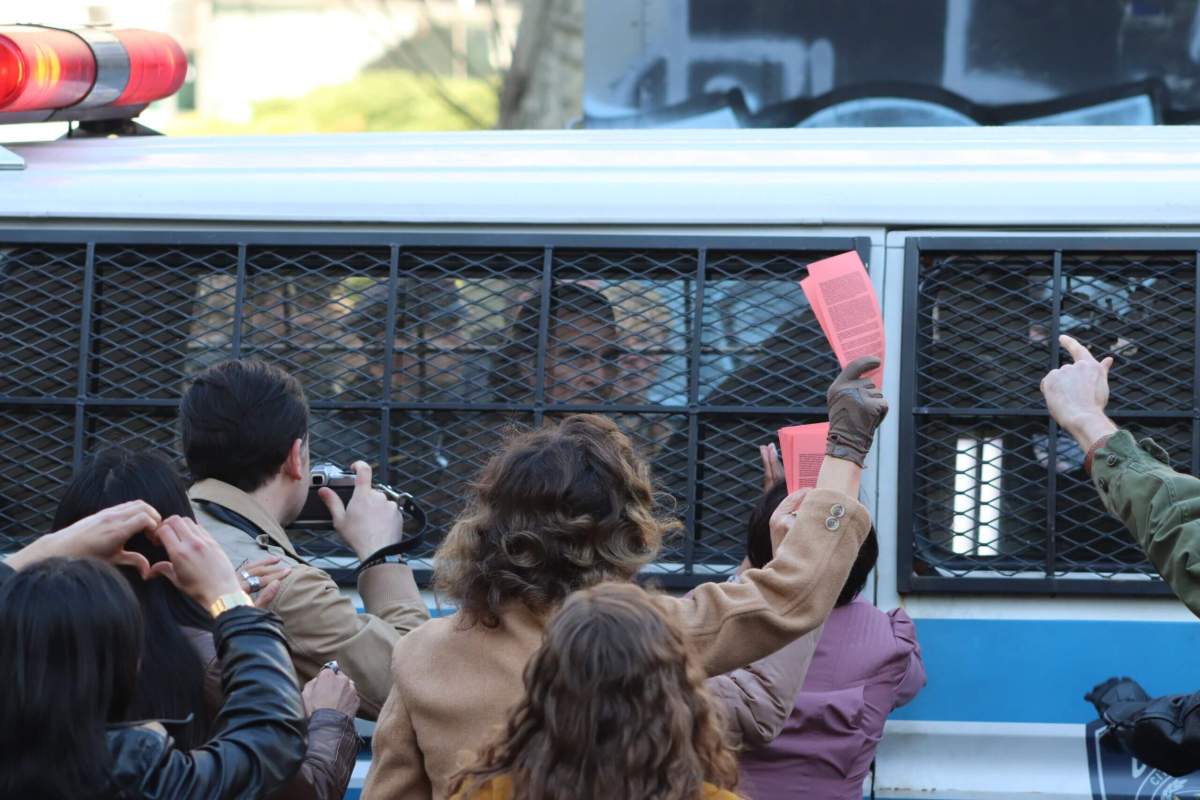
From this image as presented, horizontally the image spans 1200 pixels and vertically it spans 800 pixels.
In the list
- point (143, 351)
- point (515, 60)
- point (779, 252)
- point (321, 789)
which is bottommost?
point (321, 789)

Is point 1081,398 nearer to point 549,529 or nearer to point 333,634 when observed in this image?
point 549,529

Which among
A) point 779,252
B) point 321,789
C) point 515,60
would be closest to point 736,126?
point 779,252

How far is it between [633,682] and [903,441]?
1304mm

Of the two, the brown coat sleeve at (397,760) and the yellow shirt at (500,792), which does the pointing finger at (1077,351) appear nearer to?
the yellow shirt at (500,792)

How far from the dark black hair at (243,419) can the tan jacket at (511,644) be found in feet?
2.50

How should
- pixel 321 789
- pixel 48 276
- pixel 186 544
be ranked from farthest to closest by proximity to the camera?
1. pixel 48 276
2. pixel 321 789
3. pixel 186 544

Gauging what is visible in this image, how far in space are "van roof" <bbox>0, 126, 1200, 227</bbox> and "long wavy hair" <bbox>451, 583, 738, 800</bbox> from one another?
4.58 feet

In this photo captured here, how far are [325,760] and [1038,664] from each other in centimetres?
139

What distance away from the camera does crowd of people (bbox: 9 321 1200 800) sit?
1.91 m

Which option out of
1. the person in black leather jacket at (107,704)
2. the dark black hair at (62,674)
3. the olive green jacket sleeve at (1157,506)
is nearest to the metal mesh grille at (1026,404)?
the olive green jacket sleeve at (1157,506)

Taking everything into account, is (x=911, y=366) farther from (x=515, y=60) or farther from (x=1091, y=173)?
(x=515, y=60)

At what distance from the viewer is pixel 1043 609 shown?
302cm

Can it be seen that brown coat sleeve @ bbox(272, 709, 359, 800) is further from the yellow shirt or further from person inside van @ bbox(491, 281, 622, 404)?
person inside van @ bbox(491, 281, 622, 404)

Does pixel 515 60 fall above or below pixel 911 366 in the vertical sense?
above
